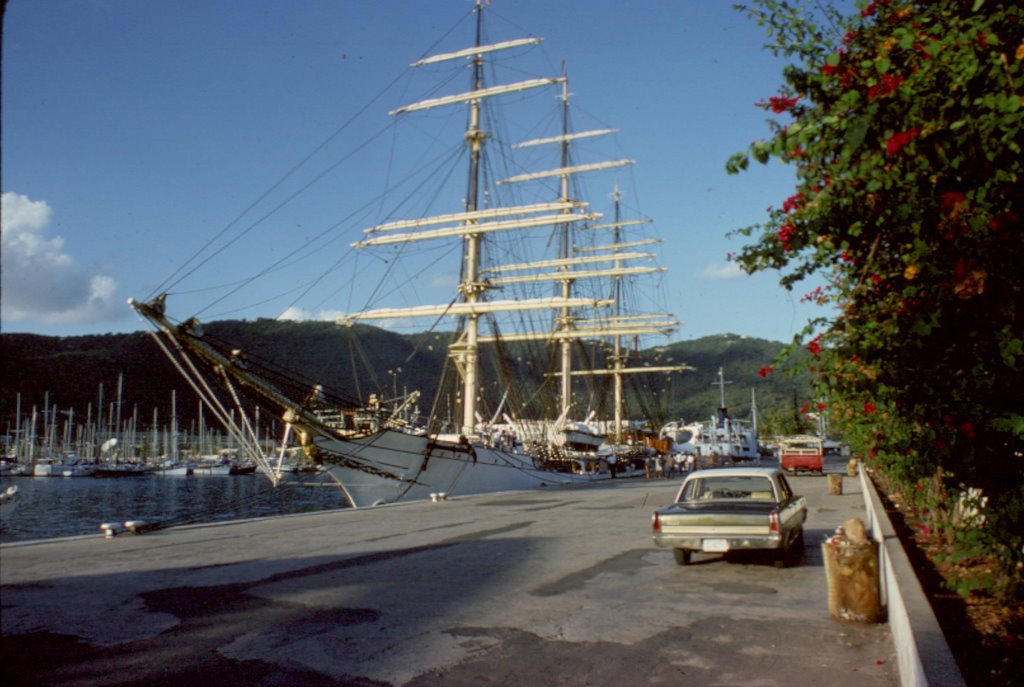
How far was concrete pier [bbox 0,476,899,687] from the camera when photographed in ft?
19.9

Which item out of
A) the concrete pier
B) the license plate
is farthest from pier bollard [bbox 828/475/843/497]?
the license plate

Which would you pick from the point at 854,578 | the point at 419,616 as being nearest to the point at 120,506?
the point at 419,616

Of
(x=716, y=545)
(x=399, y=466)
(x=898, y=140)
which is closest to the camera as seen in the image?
(x=898, y=140)

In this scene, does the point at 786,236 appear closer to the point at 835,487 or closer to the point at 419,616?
the point at 419,616

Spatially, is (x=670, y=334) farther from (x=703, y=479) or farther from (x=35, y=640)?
(x=35, y=640)

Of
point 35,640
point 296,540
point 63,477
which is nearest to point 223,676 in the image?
point 35,640

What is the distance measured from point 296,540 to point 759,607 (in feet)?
30.8

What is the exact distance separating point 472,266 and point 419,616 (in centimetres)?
3471

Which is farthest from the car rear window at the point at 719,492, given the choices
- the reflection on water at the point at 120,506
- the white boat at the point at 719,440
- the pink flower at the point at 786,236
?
the white boat at the point at 719,440

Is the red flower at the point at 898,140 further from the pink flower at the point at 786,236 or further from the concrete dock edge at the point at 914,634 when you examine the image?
the concrete dock edge at the point at 914,634

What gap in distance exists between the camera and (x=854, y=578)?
7520 mm

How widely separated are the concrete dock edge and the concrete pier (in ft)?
1.58

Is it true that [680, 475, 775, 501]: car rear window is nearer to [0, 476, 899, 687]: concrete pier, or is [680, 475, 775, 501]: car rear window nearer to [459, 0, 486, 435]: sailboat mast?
[0, 476, 899, 687]: concrete pier

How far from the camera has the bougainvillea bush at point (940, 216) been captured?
4020 millimetres
